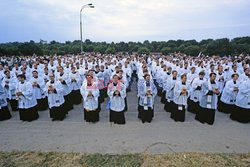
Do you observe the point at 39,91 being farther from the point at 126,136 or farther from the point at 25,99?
the point at 126,136

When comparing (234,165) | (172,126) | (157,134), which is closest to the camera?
(234,165)

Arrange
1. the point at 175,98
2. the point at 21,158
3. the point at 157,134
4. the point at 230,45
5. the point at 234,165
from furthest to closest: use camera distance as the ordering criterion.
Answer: the point at 230,45, the point at 175,98, the point at 157,134, the point at 21,158, the point at 234,165

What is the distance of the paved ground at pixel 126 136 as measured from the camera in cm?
744

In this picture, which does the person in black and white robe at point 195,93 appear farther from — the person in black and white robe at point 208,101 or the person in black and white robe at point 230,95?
the person in black and white robe at point 230,95

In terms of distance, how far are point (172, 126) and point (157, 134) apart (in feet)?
3.50

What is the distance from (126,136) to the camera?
27.4 ft

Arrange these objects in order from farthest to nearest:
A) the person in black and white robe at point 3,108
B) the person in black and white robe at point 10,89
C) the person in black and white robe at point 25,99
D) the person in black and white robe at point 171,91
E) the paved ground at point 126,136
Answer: the person in black and white robe at point 10,89 < the person in black and white robe at point 171,91 < the person in black and white robe at point 3,108 < the person in black and white robe at point 25,99 < the paved ground at point 126,136

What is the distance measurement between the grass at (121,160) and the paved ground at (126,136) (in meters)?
0.35

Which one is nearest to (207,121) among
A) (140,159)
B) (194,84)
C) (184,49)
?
(194,84)

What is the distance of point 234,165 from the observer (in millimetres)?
6332

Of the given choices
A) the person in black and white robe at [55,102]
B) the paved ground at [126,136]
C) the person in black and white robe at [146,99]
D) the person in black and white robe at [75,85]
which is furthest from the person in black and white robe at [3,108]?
the person in black and white robe at [146,99]

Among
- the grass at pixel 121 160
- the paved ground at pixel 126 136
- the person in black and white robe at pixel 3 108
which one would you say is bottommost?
the grass at pixel 121 160

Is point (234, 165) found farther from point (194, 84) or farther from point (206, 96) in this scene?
point (194, 84)

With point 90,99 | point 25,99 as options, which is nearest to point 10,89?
point 25,99
